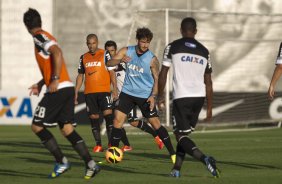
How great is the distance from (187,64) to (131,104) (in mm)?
2752

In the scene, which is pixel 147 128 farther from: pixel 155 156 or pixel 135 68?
pixel 135 68

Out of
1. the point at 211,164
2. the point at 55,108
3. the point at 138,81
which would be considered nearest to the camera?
the point at 211,164

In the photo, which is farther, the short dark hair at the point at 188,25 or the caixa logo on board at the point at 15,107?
the caixa logo on board at the point at 15,107

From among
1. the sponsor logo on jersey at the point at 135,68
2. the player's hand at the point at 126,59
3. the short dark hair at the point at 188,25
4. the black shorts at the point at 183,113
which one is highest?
the short dark hair at the point at 188,25

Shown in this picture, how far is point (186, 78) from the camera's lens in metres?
12.1

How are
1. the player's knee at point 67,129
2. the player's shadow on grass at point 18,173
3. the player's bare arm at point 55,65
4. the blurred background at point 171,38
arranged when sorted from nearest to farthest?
the player's bare arm at point 55,65 → the player's knee at point 67,129 → the player's shadow on grass at point 18,173 → the blurred background at point 171,38

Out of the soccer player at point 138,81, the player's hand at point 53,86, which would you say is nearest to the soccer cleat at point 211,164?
the player's hand at point 53,86

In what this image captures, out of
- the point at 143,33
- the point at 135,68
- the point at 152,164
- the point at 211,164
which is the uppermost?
the point at 143,33

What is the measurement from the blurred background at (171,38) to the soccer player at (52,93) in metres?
13.3

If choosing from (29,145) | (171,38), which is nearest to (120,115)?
(29,145)

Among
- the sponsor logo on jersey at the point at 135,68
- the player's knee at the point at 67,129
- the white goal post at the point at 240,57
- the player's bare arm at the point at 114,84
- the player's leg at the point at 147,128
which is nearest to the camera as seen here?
the player's knee at the point at 67,129

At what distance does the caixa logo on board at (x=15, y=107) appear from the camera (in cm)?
→ 3075

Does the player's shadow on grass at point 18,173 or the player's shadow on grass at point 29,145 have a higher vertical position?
the player's shadow on grass at point 18,173

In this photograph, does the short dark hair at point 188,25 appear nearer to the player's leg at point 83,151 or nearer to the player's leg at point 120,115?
the player's leg at point 83,151
